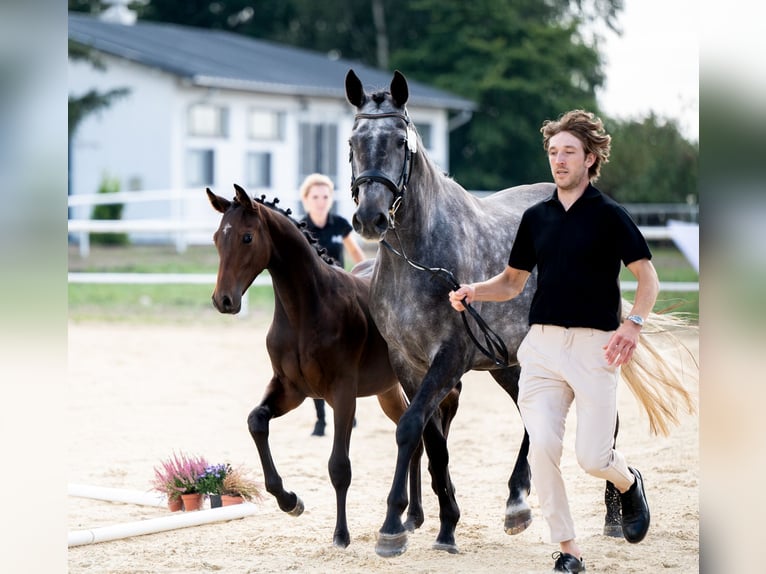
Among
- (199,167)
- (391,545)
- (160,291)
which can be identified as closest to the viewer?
(391,545)

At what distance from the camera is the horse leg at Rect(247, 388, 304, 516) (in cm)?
570

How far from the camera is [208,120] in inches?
1163

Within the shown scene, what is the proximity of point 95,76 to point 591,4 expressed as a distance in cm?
2248

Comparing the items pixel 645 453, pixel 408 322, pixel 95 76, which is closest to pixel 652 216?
pixel 95 76

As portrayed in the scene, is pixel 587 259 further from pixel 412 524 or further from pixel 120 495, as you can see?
pixel 120 495

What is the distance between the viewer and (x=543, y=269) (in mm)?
4805

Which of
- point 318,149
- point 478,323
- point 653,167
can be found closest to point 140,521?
point 478,323

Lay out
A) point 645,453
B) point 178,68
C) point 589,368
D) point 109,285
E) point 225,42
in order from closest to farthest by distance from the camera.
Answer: point 589,368 → point 645,453 → point 109,285 → point 178,68 → point 225,42

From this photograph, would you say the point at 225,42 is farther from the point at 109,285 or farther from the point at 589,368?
the point at 589,368

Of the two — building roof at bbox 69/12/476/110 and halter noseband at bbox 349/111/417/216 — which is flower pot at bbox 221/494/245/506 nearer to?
halter noseband at bbox 349/111/417/216

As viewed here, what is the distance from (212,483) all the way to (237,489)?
6.3 inches

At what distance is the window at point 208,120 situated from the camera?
95.4 ft

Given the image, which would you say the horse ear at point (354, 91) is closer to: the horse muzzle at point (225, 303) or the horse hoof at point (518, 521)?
the horse muzzle at point (225, 303)

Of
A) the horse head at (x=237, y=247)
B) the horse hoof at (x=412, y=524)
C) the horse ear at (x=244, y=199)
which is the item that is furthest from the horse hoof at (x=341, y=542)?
the horse ear at (x=244, y=199)
